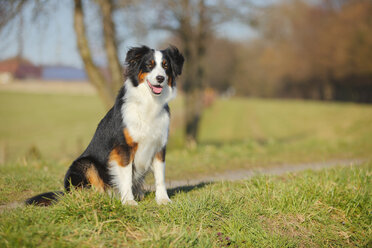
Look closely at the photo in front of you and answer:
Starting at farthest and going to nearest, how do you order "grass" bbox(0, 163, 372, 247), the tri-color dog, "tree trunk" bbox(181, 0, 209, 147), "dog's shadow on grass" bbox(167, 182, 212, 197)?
"tree trunk" bbox(181, 0, 209, 147) < "dog's shadow on grass" bbox(167, 182, 212, 197) < the tri-color dog < "grass" bbox(0, 163, 372, 247)

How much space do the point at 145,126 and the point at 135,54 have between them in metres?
0.93

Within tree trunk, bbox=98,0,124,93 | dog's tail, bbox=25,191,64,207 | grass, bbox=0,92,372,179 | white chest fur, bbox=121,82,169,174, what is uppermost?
tree trunk, bbox=98,0,124,93

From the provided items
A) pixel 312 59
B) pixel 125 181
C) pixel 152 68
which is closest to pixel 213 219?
pixel 125 181

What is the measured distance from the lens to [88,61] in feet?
32.4

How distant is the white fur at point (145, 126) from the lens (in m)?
4.07

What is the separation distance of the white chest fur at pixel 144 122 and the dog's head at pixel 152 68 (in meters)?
0.10

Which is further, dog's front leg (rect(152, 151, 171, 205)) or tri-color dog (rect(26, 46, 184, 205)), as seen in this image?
dog's front leg (rect(152, 151, 171, 205))

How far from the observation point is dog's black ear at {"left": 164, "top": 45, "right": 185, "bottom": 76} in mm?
4422

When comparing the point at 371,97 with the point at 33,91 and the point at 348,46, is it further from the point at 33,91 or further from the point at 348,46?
the point at 33,91

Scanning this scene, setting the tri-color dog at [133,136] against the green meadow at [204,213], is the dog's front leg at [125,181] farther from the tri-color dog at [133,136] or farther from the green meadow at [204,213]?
the green meadow at [204,213]

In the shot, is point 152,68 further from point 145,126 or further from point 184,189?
point 184,189

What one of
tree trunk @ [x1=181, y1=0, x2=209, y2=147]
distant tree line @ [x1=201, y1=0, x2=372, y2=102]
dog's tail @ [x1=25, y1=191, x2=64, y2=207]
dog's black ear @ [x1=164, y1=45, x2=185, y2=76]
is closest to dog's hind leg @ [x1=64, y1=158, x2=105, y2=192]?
dog's tail @ [x1=25, y1=191, x2=64, y2=207]

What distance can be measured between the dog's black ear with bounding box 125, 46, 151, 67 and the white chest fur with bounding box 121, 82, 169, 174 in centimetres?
29

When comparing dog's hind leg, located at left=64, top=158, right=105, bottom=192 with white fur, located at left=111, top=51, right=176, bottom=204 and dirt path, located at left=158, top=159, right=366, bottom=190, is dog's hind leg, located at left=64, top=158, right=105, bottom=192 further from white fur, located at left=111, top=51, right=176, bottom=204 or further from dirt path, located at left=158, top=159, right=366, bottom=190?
dirt path, located at left=158, top=159, right=366, bottom=190
